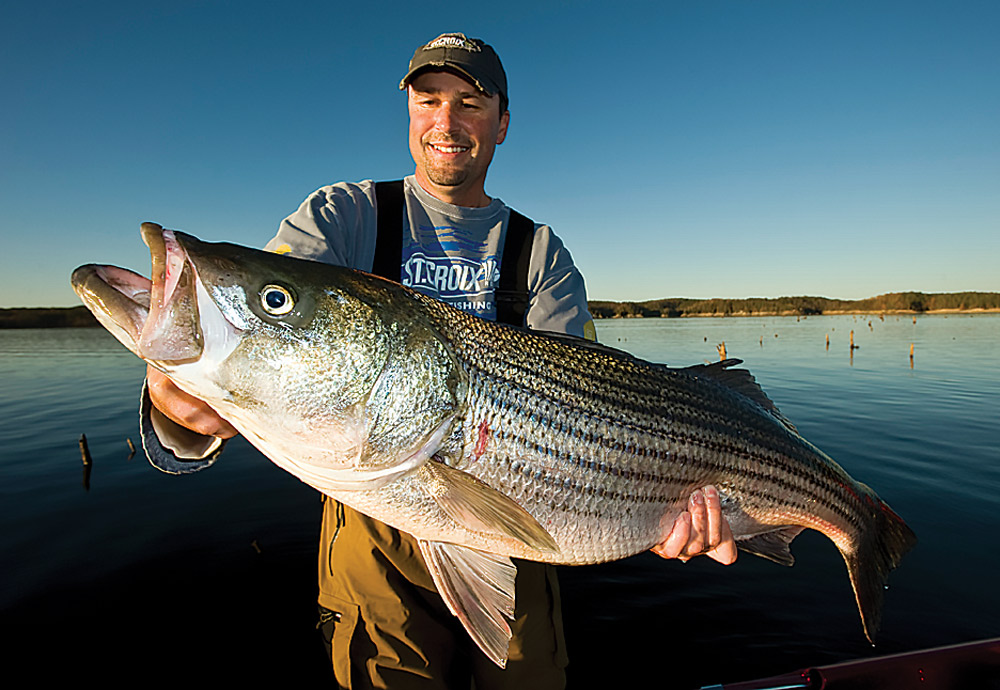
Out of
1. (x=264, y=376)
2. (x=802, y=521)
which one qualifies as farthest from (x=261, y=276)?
(x=802, y=521)

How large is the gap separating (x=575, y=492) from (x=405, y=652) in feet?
4.78

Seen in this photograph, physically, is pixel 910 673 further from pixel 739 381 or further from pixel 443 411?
pixel 443 411

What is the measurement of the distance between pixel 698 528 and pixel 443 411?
5.56 feet

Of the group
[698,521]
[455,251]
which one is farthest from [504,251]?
[698,521]

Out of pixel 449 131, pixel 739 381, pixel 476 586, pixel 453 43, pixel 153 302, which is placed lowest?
pixel 476 586

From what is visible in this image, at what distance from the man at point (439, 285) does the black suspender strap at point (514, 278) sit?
1cm

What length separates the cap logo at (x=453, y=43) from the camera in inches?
134

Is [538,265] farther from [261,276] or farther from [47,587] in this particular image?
[47,587]

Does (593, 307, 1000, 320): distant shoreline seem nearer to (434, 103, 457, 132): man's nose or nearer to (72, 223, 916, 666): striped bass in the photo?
(434, 103, 457, 132): man's nose

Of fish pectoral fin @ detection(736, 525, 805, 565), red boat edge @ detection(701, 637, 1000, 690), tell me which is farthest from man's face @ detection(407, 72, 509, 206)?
red boat edge @ detection(701, 637, 1000, 690)

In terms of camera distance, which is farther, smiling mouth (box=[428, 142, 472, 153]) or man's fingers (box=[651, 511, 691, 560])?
smiling mouth (box=[428, 142, 472, 153])

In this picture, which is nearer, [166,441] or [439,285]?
[166,441]

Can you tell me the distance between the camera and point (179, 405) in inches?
85.1

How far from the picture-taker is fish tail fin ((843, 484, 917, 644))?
3322 millimetres
